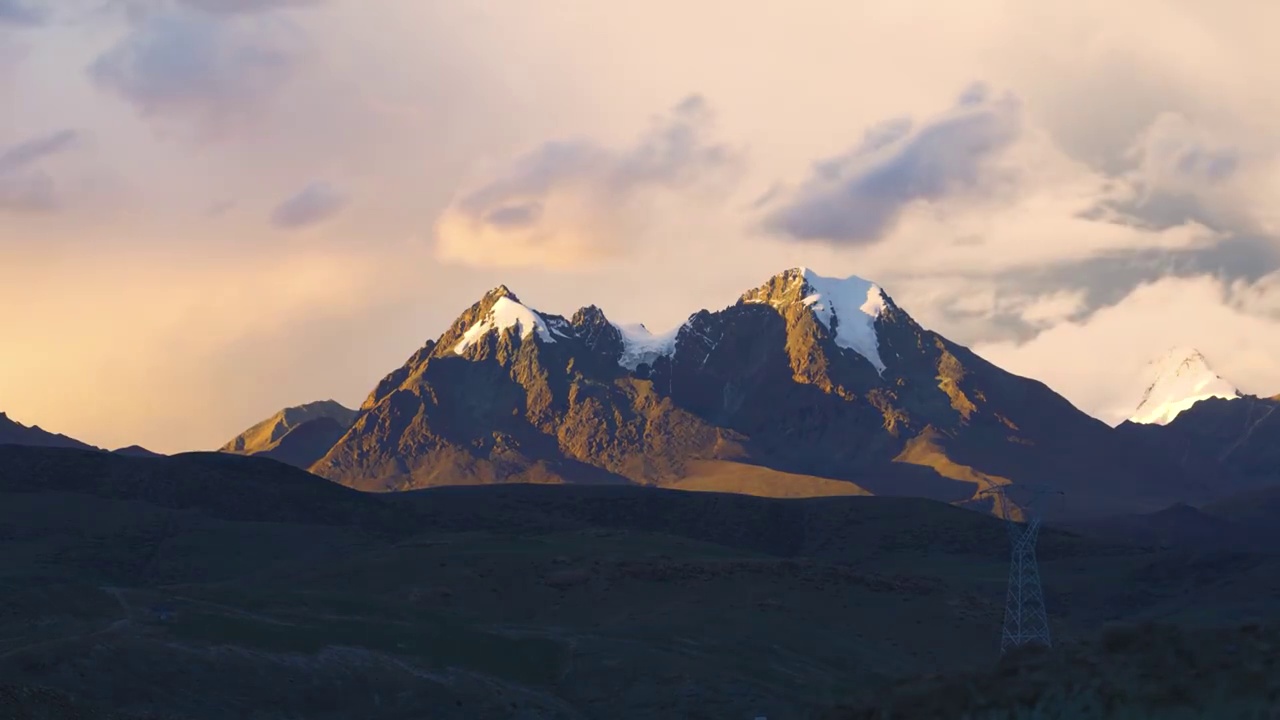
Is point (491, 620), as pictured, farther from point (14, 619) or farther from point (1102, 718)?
point (1102, 718)

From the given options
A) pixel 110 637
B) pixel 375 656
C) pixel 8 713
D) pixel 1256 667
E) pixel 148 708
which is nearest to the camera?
pixel 1256 667

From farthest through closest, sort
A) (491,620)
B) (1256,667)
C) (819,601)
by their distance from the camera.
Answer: (819,601)
(491,620)
(1256,667)

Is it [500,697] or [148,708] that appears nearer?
[148,708]

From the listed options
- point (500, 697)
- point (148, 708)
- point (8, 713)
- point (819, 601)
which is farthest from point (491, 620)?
point (8, 713)

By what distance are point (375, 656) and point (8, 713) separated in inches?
2065

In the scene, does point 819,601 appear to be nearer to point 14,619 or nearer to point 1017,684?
point 14,619

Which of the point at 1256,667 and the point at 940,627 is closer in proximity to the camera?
the point at 1256,667

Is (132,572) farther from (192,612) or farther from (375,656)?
(375,656)

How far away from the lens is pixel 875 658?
14138cm

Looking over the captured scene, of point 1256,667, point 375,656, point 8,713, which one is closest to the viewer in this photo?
point 1256,667

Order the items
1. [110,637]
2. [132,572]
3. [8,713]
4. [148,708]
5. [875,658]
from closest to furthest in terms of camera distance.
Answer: [8,713] < [148,708] < [110,637] < [875,658] < [132,572]

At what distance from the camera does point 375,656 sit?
110m

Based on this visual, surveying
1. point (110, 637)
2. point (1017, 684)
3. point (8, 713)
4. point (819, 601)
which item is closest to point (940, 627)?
point (819, 601)

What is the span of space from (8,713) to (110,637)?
140 feet
